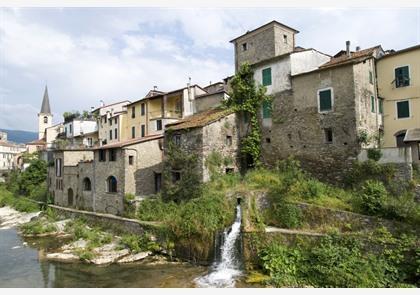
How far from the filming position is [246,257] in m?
17.4

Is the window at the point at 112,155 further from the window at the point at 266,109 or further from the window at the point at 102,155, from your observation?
the window at the point at 266,109

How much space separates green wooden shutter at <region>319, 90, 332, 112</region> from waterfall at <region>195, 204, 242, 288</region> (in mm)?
9246

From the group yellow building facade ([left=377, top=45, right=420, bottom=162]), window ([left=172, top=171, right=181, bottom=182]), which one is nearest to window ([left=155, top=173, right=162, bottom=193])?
window ([left=172, top=171, right=181, bottom=182])

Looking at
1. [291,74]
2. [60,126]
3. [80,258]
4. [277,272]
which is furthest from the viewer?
[60,126]

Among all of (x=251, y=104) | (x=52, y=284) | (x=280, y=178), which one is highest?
(x=251, y=104)

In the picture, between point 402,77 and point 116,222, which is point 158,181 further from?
point 402,77

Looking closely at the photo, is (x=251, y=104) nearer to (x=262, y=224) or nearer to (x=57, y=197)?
(x=262, y=224)

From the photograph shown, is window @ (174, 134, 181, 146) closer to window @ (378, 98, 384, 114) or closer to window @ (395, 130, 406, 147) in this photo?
window @ (378, 98, 384, 114)

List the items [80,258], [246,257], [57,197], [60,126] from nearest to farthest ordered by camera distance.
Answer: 1. [246,257]
2. [80,258]
3. [57,197]
4. [60,126]

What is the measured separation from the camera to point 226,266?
695 inches

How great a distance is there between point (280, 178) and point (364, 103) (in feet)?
24.3

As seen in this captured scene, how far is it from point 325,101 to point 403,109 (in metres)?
5.79

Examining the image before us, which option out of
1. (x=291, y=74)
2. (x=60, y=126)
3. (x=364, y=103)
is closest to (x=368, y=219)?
(x=364, y=103)

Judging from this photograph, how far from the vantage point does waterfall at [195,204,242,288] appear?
51.6ft
